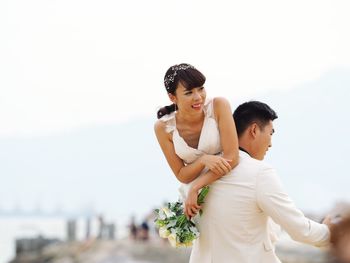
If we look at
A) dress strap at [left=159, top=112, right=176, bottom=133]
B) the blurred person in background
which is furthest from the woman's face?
the blurred person in background

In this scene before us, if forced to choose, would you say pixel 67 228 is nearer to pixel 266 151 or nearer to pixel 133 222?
pixel 133 222

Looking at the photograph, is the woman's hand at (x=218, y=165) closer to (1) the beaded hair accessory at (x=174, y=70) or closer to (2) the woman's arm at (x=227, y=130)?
(2) the woman's arm at (x=227, y=130)

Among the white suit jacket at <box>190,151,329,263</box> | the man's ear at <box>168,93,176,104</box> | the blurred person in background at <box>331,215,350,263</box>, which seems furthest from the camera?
the man's ear at <box>168,93,176,104</box>

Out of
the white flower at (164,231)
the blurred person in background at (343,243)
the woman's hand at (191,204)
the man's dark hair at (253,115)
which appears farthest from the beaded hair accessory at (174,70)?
the blurred person in background at (343,243)

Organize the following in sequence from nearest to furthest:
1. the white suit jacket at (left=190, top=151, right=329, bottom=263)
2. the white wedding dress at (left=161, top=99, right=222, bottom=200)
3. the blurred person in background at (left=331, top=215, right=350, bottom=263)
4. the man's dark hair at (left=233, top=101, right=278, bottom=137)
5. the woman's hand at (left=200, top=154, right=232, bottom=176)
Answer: the blurred person in background at (left=331, top=215, right=350, bottom=263)
the white suit jacket at (left=190, top=151, right=329, bottom=263)
the woman's hand at (left=200, top=154, right=232, bottom=176)
the man's dark hair at (left=233, top=101, right=278, bottom=137)
the white wedding dress at (left=161, top=99, right=222, bottom=200)

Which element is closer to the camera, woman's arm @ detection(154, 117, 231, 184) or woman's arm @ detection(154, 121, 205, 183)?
woman's arm @ detection(154, 117, 231, 184)

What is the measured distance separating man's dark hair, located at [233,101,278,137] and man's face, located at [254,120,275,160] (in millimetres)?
21

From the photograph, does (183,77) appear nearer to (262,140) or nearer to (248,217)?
(262,140)

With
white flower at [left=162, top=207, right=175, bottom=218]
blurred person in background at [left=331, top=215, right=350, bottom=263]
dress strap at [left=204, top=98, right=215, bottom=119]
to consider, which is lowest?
white flower at [left=162, top=207, right=175, bottom=218]

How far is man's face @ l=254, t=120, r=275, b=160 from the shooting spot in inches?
188

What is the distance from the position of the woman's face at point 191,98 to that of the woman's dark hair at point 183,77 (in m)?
0.02

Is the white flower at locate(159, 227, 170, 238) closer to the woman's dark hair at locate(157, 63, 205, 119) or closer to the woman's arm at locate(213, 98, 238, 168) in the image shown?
the woman's arm at locate(213, 98, 238, 168)

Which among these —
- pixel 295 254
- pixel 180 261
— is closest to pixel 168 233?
pixel 295 254

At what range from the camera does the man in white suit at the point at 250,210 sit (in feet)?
14.8
